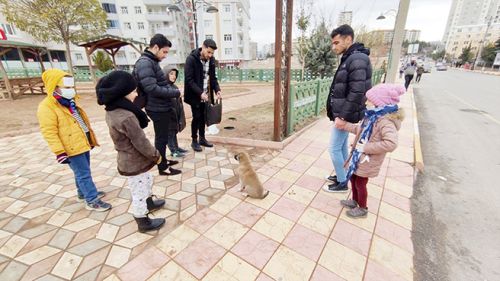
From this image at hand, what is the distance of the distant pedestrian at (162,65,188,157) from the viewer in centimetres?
354

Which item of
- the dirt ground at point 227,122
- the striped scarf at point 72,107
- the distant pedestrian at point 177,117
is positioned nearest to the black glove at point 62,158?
the striped scarf at point 72,107

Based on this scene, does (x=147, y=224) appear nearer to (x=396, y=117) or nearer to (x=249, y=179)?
(x=249, y=179)

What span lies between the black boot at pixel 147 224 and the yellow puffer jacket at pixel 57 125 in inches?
41.1

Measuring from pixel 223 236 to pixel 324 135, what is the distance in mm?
3796

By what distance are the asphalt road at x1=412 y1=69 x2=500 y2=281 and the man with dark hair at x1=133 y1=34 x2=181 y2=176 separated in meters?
3.32

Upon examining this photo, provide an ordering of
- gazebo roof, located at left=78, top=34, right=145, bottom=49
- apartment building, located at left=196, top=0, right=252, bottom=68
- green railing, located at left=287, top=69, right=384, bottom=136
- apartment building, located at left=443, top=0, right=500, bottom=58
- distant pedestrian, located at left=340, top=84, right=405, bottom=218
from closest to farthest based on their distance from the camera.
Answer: distant pedestrian, located at left=340, top=84, right=405, bottom=218 < green railing, located at left=287, top=69, right=384, bottom=136 < gazebo roof, located at left=78, top=34, right=145, bottom=49 < apartment building, located at left=196, top=0, right=252, bottom=68 < apartment building, located at left=443, top=0, right=500, bottom=58

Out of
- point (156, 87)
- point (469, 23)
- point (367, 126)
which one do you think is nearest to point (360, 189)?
point (367, 126)

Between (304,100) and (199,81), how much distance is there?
2850 millimetres

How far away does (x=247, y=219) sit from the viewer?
242cm

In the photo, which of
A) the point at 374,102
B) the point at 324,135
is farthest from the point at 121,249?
the point at 324,135

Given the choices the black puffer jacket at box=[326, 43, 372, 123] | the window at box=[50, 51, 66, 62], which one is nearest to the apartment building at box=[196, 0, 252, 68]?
the window at box=[50, 51, 66, 62]

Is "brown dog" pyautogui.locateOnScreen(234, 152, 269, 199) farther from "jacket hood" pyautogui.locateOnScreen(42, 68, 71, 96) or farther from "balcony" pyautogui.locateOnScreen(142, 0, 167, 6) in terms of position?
"balcony" pyautogui.locateOnScreen(142, 0, 167, 6)

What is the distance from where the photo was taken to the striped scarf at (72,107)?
A: 2.22 metres

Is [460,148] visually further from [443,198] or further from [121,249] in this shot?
[121,249]
